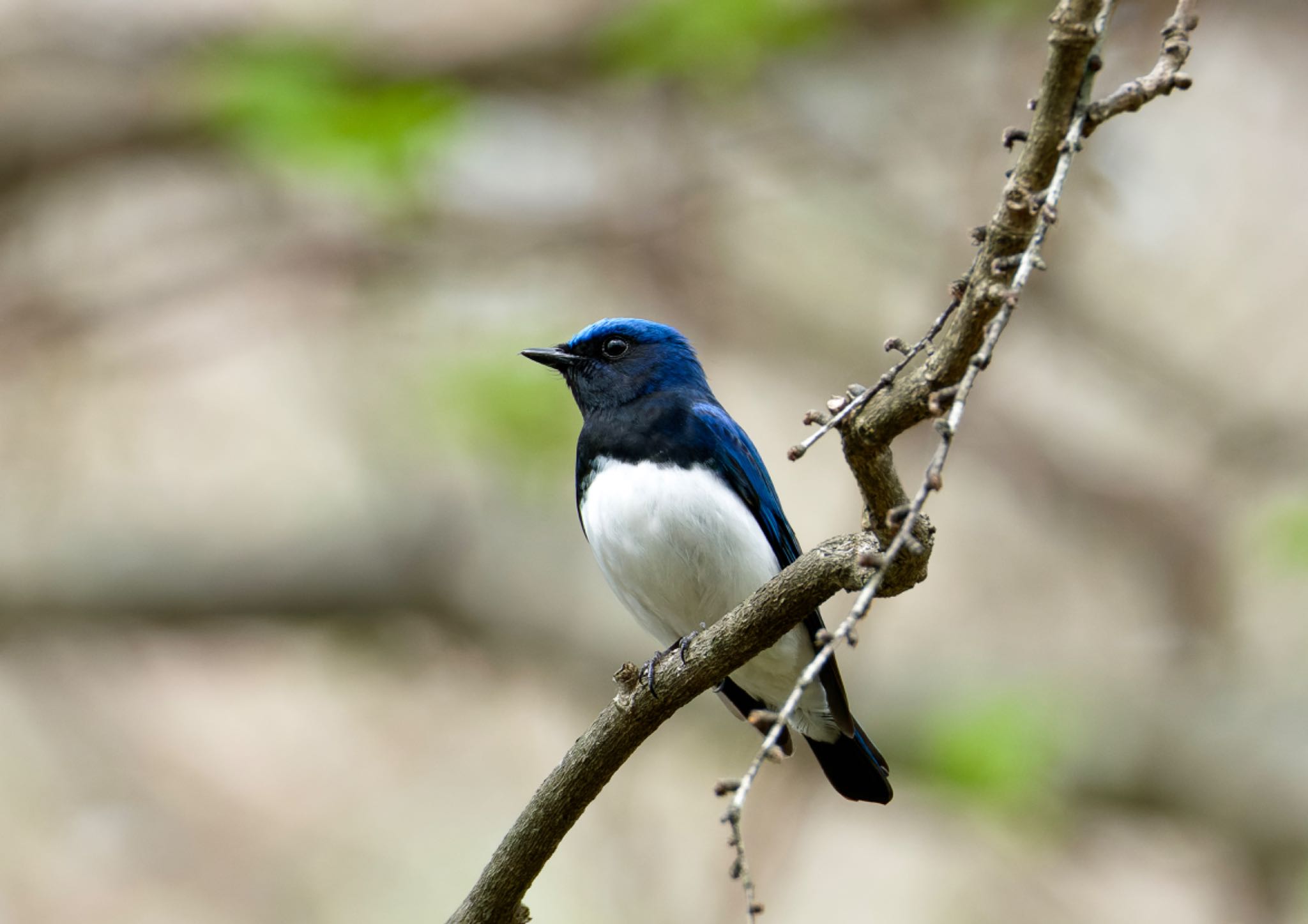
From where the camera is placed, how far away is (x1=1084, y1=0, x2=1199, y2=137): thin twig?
5.90ft

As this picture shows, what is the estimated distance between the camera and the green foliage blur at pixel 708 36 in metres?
5.85

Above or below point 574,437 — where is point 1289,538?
below

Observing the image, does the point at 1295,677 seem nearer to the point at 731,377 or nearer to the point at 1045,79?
the point at 731,377

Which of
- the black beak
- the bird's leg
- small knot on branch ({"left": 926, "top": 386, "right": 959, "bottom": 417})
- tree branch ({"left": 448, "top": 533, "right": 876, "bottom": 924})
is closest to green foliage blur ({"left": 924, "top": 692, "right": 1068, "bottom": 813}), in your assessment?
the black beak

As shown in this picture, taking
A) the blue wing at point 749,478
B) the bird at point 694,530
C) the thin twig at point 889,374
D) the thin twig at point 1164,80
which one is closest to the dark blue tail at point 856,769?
the bird at point 694,530

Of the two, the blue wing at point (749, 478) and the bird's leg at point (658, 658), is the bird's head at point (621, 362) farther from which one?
the bird's leg at point (658, 658)

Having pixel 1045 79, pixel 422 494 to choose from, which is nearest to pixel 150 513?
pixel 422 494

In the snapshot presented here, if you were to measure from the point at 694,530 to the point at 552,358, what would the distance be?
2.98ft

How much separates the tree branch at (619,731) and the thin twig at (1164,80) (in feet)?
2.98

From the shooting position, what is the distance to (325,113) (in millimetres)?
5879

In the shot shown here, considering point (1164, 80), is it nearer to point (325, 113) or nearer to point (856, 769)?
point (856, 769)

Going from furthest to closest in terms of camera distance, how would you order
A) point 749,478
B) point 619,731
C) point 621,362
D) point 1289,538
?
point 1289,538, point 621,362, point 749,478, point 619,731

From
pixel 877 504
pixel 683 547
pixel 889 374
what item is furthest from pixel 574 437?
pixel 889 374

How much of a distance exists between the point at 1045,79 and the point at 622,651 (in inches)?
205
